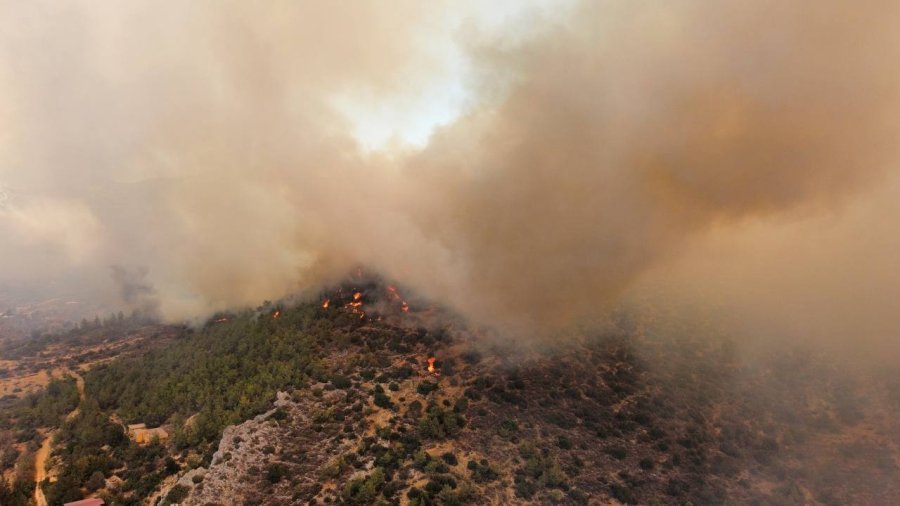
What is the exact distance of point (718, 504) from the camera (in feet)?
138

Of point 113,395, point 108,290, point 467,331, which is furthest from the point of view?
point 108,290

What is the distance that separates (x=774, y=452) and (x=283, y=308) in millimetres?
76983

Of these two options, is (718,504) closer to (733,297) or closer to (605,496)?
(605,496)

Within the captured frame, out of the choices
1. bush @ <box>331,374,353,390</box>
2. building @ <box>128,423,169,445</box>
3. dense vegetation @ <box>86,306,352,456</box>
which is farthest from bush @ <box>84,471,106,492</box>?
bush @ <box>331,374,353,390</box>

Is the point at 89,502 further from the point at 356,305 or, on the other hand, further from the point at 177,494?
the point at 356,305

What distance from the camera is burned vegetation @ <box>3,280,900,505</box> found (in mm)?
43438

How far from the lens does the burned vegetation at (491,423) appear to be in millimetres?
43438

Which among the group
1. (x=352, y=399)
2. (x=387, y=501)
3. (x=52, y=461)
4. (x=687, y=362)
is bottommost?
(x=387, y=501)

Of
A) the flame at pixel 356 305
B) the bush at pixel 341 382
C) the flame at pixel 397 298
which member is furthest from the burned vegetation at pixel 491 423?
the flame at pixel 397 298

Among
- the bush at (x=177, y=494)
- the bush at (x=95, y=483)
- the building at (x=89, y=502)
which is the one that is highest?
the bush at (x=95, y=483)

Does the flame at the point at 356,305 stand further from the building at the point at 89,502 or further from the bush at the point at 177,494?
the building at the point at 89,502

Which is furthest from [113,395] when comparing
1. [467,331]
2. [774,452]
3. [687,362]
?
[774,452]

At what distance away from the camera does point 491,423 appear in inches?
2005

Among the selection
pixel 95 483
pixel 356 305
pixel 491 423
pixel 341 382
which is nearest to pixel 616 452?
pixel 491 423
